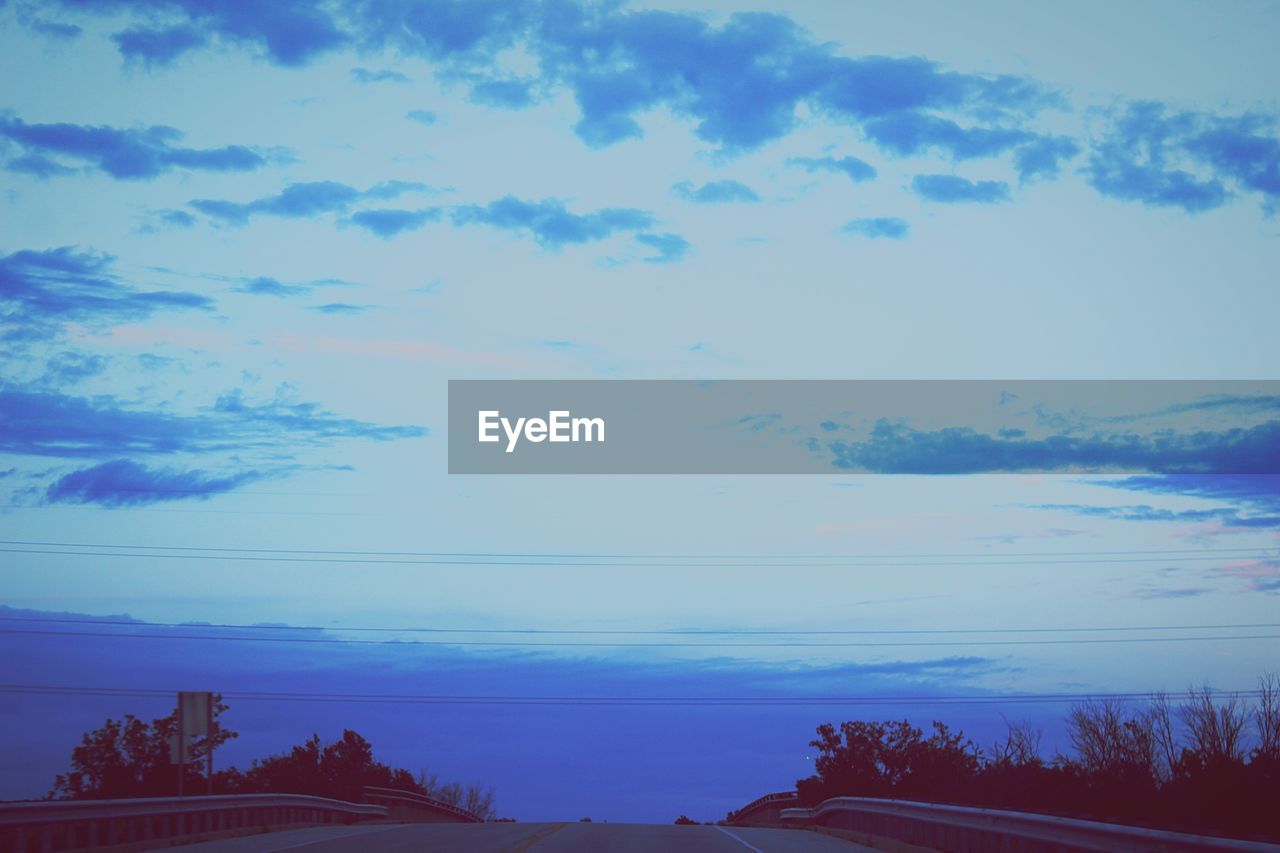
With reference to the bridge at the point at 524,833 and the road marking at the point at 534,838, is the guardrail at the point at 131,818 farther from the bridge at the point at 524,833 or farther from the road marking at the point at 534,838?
the road marking at the point at 534,838

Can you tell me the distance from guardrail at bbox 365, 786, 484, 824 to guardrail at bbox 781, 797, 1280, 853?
2258cm

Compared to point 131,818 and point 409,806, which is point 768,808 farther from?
point 131,818

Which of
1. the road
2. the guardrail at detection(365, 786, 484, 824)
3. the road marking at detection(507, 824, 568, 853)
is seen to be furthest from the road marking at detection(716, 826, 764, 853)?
the guardrail at detection(365, 786, 484, 824)

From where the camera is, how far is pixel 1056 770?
2353 cm

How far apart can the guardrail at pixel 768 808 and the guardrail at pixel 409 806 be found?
14.5m

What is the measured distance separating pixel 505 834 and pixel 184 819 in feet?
25.9

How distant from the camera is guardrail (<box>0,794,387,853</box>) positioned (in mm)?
18797

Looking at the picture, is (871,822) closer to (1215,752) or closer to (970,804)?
(970,804)

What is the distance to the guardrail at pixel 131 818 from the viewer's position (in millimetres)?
18797

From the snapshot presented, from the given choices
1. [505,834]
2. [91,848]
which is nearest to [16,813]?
[91,848]

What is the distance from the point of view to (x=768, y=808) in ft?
229

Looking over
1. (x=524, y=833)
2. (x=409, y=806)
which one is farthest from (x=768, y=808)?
(x=524, y=833)

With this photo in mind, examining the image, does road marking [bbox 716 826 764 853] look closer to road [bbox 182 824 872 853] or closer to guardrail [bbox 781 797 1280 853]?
road [bbox 182 824 872 853]

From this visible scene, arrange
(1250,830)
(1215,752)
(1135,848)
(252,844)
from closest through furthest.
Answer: (1135,848) < (1250,830) < (1215,752) < (252,844)
